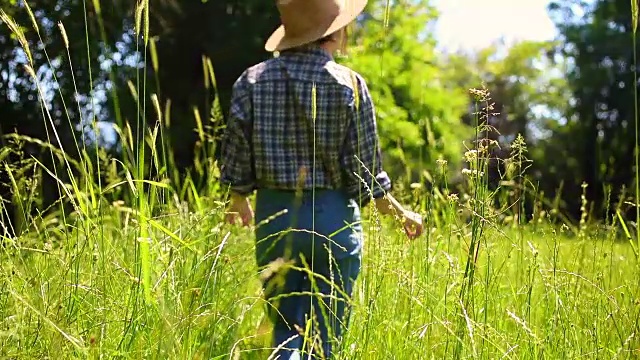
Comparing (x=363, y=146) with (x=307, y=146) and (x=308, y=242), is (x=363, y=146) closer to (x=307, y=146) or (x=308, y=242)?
(x=307, y=146)

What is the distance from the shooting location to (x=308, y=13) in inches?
94.1

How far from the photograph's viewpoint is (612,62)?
752 inches

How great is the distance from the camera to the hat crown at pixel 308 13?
238 cm

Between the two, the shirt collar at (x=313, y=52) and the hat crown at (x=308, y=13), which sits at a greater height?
the hat crown at (x=308, y=13)

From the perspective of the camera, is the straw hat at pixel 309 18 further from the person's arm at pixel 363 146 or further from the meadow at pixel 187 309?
the meadow at pixel 187 309

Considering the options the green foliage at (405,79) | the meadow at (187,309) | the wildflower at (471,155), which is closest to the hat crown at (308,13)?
the meadow at (187,309)

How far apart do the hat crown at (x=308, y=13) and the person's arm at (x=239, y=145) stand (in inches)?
9.2

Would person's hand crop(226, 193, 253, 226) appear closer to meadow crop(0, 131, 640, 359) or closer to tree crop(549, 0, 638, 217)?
meadow crop(0, 131, 640, 359)

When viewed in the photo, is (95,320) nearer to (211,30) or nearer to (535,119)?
(211,30)

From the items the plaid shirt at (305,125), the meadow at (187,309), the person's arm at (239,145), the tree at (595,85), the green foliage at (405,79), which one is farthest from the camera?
the tree at (595,85)

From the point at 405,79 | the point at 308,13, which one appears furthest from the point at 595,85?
the point at 308,13

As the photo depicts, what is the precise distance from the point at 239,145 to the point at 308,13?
18.6 inches

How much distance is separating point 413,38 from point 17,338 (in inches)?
497

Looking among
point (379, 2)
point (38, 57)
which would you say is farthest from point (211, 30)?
point (379, 2)
